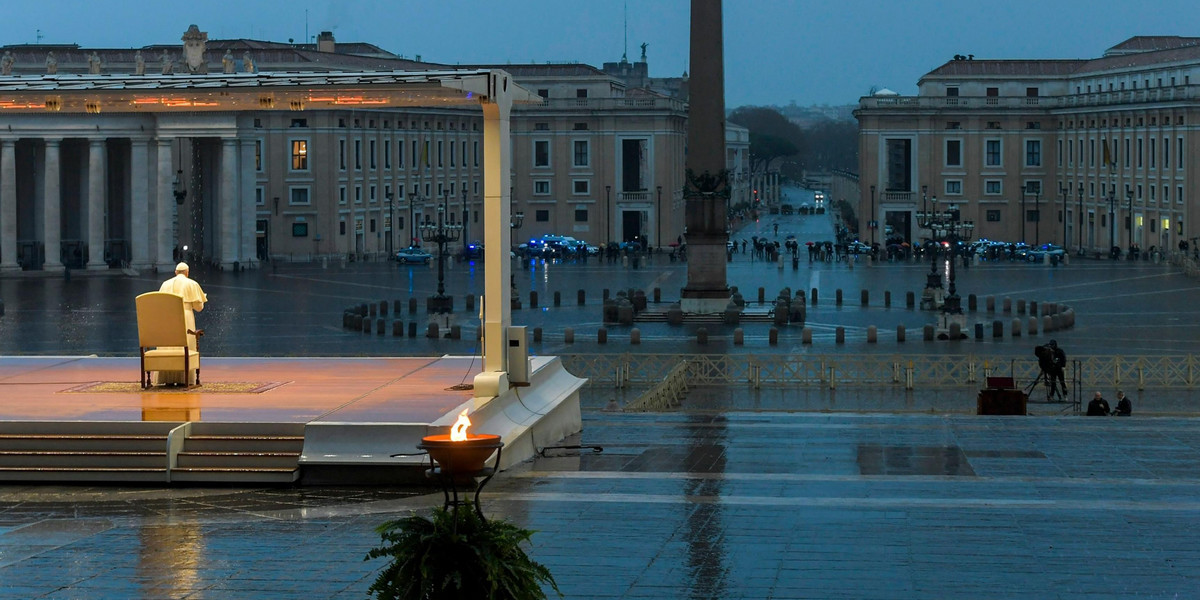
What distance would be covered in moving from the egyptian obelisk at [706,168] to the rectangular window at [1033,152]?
55.8 metres

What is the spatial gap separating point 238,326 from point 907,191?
61479 millimetres

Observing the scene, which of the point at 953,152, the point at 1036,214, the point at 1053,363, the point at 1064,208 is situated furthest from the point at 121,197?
the point at 1053,363

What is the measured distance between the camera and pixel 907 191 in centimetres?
9981

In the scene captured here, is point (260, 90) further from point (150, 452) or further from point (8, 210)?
point (8, 210)

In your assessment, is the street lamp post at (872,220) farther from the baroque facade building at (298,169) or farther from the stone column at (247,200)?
the stone column at (247,200)

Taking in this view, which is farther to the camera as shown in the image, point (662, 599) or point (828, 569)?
point (828, 569)

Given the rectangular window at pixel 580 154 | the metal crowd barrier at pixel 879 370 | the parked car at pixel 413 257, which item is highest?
the rectangular window at pixel 580 154

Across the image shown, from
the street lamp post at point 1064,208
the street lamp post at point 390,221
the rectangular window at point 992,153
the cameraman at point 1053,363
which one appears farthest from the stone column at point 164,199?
the cameraman at point 1053,363

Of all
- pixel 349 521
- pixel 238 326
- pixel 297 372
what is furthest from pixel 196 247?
pixel 349 521

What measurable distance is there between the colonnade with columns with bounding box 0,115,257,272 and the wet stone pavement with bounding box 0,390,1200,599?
57133mm

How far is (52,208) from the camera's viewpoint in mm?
69750

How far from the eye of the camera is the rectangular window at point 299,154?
86938mm

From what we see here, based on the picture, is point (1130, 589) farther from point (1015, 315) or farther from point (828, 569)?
point (1015, 315)

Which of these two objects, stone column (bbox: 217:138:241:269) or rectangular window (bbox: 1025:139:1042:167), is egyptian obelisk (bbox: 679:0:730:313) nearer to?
stone column (bbox: 217:138:241:269)
